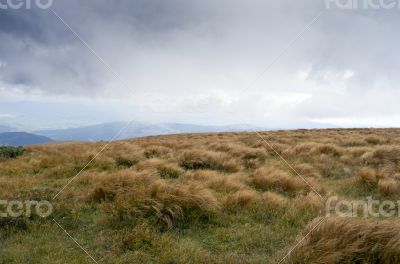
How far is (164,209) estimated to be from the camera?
6184 millimetres

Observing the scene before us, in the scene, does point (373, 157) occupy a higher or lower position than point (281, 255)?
higher

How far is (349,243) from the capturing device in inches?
175

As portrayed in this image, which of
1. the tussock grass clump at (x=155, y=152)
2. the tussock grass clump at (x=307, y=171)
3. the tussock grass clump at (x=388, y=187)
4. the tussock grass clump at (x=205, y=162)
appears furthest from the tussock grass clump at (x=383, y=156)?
the tussock grass clump at (x=155, y=152)

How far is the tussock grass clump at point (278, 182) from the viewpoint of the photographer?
8352 millimetres

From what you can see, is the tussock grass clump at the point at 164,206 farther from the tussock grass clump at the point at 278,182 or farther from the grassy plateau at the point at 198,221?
the tussock grass clump at the point at 278,182

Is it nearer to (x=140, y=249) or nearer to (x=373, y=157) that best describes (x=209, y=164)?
(x=373, y=157)

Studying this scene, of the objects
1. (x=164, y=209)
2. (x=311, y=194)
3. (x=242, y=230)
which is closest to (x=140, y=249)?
(x=164, y=209)

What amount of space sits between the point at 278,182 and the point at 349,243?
426 cm

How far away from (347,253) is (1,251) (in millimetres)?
4990

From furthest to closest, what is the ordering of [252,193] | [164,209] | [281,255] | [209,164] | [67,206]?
[209,164] < [252,193] < [67,206] < [164,209] < [281,255]

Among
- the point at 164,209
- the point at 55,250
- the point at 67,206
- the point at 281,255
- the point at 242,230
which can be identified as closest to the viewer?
the point at 281,255

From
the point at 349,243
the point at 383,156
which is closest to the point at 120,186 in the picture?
the point at 349,243

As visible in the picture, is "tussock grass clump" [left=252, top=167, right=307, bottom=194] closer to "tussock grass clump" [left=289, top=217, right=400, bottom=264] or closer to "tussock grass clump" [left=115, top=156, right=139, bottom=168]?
"tussock grass clump" [left=289, top=217, right=400, bottom=264]

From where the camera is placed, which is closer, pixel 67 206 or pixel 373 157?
pixel 67 206
